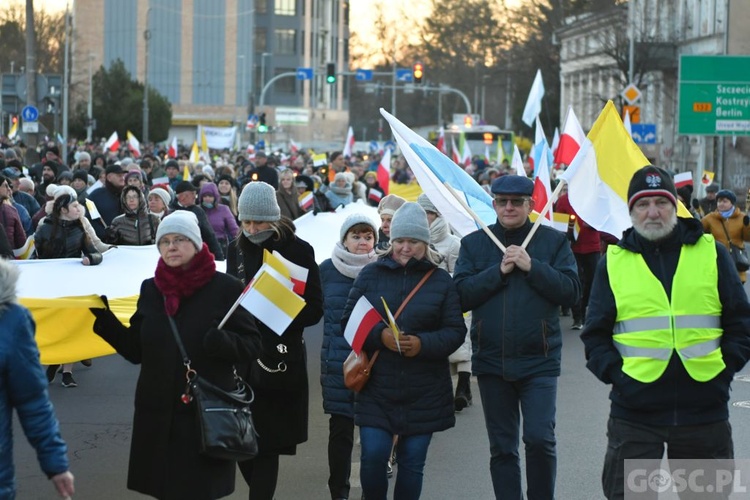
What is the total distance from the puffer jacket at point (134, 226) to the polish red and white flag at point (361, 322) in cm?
641

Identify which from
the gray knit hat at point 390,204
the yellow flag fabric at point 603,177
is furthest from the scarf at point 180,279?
the gray knit hat at point 390,204

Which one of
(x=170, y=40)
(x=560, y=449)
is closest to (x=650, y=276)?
(x=560, y=449)

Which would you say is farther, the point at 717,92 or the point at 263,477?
the point at 717,92

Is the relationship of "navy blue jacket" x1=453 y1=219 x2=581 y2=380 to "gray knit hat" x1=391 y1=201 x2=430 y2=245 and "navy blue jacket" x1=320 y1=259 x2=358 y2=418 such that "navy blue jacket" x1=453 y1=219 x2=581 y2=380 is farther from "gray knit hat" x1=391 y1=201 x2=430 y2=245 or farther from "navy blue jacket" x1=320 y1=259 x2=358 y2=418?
A: "navy blue jacket" x1=320 y1=259 x2=358 y2=418

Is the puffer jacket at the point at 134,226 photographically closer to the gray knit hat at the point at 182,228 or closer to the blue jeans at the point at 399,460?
the blue jeans at the point at 399,460

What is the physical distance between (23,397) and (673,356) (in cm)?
255

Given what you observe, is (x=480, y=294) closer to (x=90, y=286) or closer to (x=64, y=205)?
(x=90, y=286)

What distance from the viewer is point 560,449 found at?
9750mm

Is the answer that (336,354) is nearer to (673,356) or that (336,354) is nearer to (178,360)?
(178,360)

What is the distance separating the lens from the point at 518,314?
23.2ft

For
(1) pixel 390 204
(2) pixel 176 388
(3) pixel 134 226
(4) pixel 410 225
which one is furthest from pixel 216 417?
(3) pixel 134 226

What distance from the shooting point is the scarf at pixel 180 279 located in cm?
628

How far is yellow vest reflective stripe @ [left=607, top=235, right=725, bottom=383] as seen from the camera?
19.3ft

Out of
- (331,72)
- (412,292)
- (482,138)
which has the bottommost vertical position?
(412,292)
